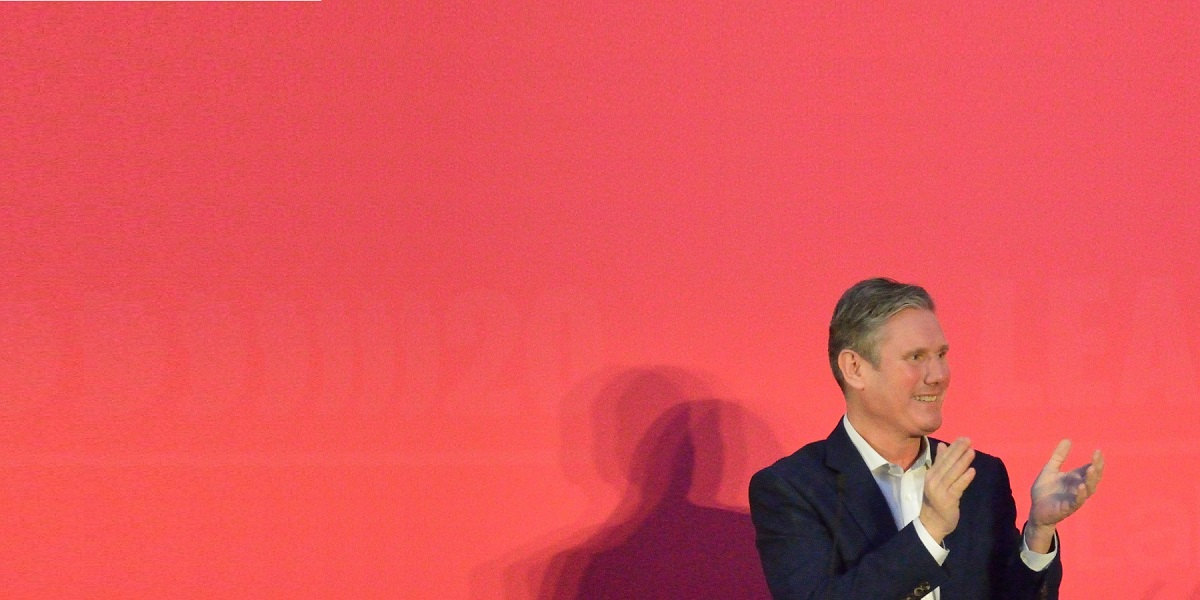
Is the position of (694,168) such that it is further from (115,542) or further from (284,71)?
(115,542)

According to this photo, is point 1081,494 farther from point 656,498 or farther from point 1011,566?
point 656,498

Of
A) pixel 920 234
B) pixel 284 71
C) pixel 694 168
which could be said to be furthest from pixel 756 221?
pixel 284 71

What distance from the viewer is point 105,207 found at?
229cm

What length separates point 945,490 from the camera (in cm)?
164

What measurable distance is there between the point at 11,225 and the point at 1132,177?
7.28ft

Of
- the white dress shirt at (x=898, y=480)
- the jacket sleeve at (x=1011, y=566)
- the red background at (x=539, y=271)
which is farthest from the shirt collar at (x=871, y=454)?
the red background at (x=539, y=271)

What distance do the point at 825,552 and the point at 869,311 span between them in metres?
0.38

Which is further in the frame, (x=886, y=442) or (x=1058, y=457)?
(x=886, y=442)

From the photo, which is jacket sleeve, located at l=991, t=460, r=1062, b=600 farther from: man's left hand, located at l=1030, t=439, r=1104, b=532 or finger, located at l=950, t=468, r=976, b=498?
finger, located at l=950, t=468, r=976, b=498

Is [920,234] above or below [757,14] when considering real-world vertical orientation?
below

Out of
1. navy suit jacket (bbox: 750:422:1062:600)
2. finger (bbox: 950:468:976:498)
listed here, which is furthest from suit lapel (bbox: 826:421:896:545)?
finger (bbox: 950:468:976:498)

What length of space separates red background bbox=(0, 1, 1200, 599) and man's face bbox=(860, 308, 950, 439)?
554 mm

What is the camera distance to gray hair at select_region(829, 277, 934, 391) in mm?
1906

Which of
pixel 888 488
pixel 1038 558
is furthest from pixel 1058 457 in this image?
pixel 888 488
